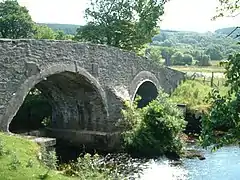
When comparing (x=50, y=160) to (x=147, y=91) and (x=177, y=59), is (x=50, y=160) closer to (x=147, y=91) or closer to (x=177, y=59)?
(x=147, y=91)

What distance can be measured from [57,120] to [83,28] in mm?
15615

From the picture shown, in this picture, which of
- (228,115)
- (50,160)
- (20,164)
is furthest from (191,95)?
(228,115)

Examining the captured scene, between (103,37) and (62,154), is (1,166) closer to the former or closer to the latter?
(62,154)

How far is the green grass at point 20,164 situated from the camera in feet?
35.1

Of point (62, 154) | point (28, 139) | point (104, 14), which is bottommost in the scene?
point (62, 154)

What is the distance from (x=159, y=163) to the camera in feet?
64.0

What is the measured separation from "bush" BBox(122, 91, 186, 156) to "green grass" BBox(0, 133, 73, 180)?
26.1ft

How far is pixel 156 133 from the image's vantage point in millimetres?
21297

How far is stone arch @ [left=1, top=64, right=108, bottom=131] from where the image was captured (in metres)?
16.2

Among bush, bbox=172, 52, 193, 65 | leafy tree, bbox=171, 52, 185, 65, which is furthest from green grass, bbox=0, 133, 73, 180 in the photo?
leafy tree, bbox=171, 52, 185, 65

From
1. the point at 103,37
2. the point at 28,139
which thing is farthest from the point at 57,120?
the point at 103,37

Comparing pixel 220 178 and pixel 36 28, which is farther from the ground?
pixel 36 28

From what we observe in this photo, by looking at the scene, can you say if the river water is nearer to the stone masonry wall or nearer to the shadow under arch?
the stone masonry wall

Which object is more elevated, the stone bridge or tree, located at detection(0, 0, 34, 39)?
tree, located at detection(0, 0, 34, 39)
